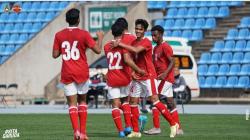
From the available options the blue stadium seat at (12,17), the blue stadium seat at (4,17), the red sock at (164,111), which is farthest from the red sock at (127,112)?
the blue stadium seat at (4,17)

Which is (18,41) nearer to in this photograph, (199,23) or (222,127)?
(199,23)

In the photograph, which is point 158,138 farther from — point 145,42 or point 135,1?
point 135,1

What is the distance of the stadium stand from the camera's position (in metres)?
46.9

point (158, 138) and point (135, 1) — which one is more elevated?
point (135, 1)

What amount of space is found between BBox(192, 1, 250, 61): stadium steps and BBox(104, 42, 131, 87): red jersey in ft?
81.4

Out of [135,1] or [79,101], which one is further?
[135,1]

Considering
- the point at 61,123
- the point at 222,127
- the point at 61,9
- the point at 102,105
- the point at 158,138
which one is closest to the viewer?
the point at 158,138

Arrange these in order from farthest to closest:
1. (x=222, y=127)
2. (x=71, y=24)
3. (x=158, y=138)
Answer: (x=222, y=127), (x=158, y=138), (x=71, y=24)

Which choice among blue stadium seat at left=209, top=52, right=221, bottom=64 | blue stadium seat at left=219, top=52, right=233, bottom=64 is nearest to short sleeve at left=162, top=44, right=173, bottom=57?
blue stadium seat at left=219, top=52, right=233, bottom=64

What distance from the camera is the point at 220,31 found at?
41938 millimetres

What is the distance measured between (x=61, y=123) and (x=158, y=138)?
6106mm

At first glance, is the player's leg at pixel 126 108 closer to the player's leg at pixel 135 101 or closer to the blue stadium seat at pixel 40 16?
the player's leg at pixel 135 101

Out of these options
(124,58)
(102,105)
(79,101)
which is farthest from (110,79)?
(102,105)

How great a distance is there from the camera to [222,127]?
809 inches
